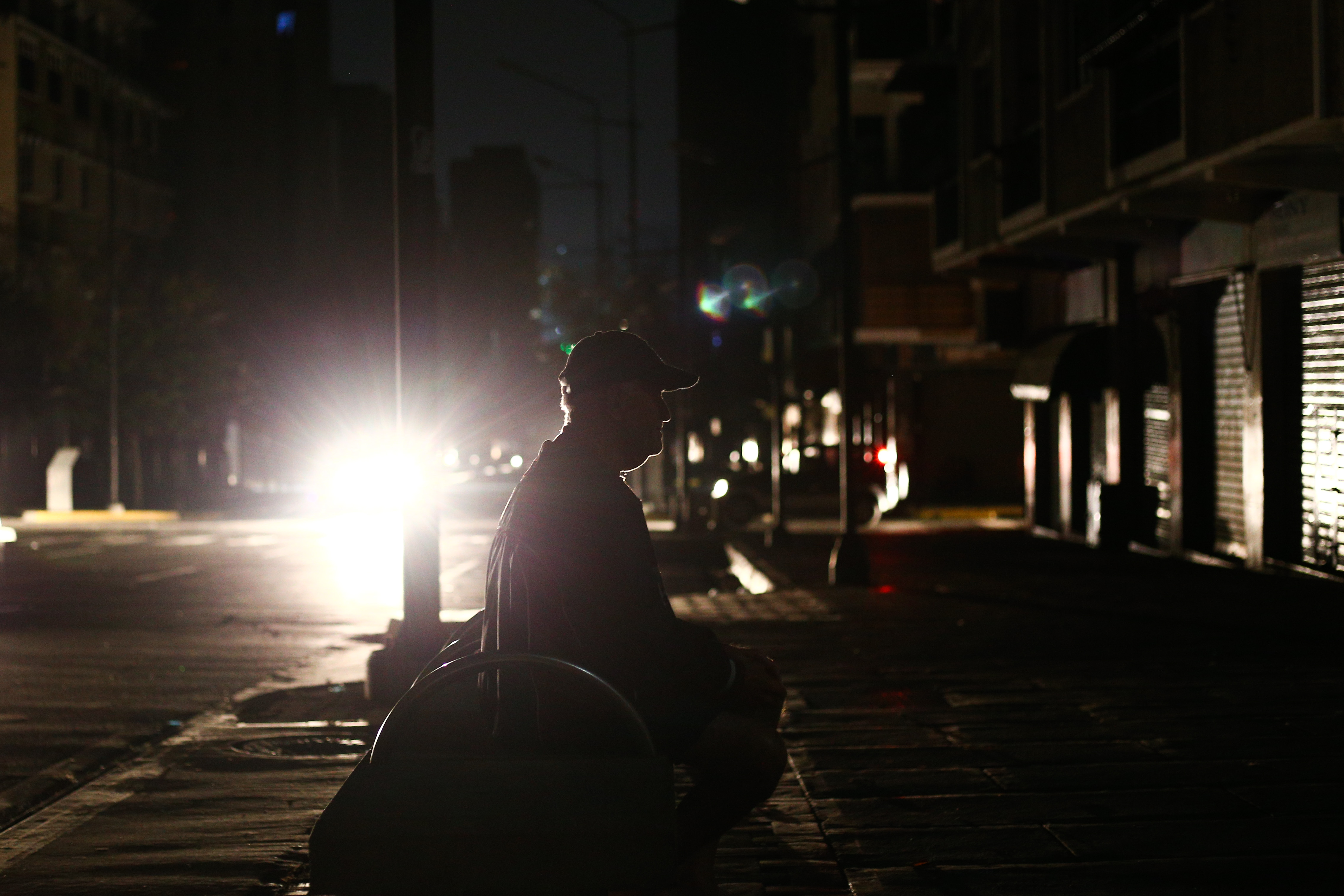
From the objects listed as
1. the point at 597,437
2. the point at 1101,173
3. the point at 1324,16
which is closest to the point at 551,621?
the point at 597,437

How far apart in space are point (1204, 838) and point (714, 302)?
45.5 metres

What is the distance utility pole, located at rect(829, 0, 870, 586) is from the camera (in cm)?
1723

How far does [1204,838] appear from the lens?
5867mm

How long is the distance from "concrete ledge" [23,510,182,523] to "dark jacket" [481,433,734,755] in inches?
1375

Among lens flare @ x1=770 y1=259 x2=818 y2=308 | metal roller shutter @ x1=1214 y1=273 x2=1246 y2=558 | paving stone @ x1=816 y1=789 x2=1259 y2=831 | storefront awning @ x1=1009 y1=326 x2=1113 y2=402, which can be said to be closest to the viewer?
paving stone @ x1=816 y1=789 x2=1259 y2=831

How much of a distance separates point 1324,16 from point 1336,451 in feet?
15.6

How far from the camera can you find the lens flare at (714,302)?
34.7 meters

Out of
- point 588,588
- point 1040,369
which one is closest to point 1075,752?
point 588,588

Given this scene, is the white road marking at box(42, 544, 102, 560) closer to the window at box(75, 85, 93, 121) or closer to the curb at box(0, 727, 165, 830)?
the curb at box(0, 727, 165, 830)

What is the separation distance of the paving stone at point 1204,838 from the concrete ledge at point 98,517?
3355 cm

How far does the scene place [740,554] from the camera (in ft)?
79.6

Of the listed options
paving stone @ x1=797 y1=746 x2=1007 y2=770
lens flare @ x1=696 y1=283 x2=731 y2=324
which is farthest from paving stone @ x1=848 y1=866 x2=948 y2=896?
lens flare @ x1=696 y1=283 x2=731 y2=324

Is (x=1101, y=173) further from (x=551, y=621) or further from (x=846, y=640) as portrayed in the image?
(x=551, y=621)

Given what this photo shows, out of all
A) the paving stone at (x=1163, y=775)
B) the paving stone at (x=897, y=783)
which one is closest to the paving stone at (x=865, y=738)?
the paving stone at (x=897, y=783)
